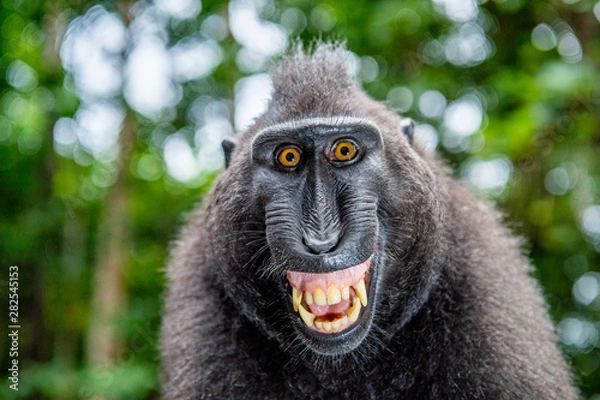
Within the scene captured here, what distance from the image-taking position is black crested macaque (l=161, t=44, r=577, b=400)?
338cm

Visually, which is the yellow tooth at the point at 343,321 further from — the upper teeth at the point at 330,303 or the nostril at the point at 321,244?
the nostril at the point at 321,244

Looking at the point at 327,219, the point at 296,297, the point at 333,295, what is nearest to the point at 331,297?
the point at 333,295

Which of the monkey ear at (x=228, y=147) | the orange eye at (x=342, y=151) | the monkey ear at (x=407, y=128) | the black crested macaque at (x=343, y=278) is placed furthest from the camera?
the monkey ear at (x=228, y=147)

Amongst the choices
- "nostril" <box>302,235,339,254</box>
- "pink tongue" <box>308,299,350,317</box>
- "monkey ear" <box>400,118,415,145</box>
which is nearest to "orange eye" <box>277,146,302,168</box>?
"nostril" <box>302,235,339,254</box>

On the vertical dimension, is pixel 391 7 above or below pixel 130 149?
above

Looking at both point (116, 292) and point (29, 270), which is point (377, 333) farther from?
point (29, 270)

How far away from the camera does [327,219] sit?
330cm

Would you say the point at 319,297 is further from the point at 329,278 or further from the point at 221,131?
the point at 221,131

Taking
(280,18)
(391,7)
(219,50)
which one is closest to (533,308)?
(391,7)

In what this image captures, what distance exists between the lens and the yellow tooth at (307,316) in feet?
11.1

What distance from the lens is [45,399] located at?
884 cm

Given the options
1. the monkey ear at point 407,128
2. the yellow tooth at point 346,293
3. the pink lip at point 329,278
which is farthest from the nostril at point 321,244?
the monkey ear at point 407,128

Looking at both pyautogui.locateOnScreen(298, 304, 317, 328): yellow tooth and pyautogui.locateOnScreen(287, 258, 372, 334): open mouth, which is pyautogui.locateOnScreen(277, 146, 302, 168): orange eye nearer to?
pyautogui.locateOnScreen(287, 258, 372, 334): open mouth

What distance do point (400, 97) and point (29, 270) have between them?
19.9 feet
